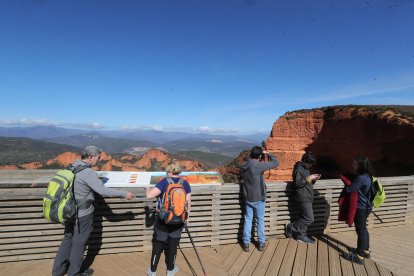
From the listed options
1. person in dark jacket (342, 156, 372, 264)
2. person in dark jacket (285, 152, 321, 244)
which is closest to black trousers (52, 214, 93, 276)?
person in dark jacket (285, 152, 321, 244)

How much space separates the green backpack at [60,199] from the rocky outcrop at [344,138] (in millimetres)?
21086

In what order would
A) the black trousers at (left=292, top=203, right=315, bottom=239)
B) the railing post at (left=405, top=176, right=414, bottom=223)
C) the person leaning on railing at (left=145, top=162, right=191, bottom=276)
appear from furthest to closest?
the railing post at (left=405, top=176, right=414, bottom=223) → the black trousers at (left=292, top=203, right=315, bottom=239) → the person leaning on railing at (left=145, top=162, right=191, bottom=276)

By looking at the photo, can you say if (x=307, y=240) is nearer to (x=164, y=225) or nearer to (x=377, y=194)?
(x=377, y=194)

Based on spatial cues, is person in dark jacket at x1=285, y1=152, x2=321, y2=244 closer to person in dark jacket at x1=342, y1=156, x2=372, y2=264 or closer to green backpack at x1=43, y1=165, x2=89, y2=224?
person in dark jacket at x1=342, y1=156, x2=372, y2=264

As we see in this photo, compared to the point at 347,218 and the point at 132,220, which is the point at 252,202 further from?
the point at 132,220

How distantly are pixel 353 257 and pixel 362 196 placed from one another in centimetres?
117

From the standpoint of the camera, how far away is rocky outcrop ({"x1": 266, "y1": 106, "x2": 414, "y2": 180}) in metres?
20.4

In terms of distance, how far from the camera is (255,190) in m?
4.52

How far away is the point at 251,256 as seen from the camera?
4520 millimetres

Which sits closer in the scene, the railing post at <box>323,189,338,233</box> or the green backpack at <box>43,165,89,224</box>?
the green backpack at <box>43,165,89,224</box>

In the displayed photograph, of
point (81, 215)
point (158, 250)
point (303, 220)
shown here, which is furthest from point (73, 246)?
point (303, 220)

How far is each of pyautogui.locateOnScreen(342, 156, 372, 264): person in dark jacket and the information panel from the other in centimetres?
244

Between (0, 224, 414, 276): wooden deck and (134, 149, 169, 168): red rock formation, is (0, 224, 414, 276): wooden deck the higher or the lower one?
the higher one

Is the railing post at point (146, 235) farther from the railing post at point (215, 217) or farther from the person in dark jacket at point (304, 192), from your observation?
the person in dark jacket at point (304, 192)
